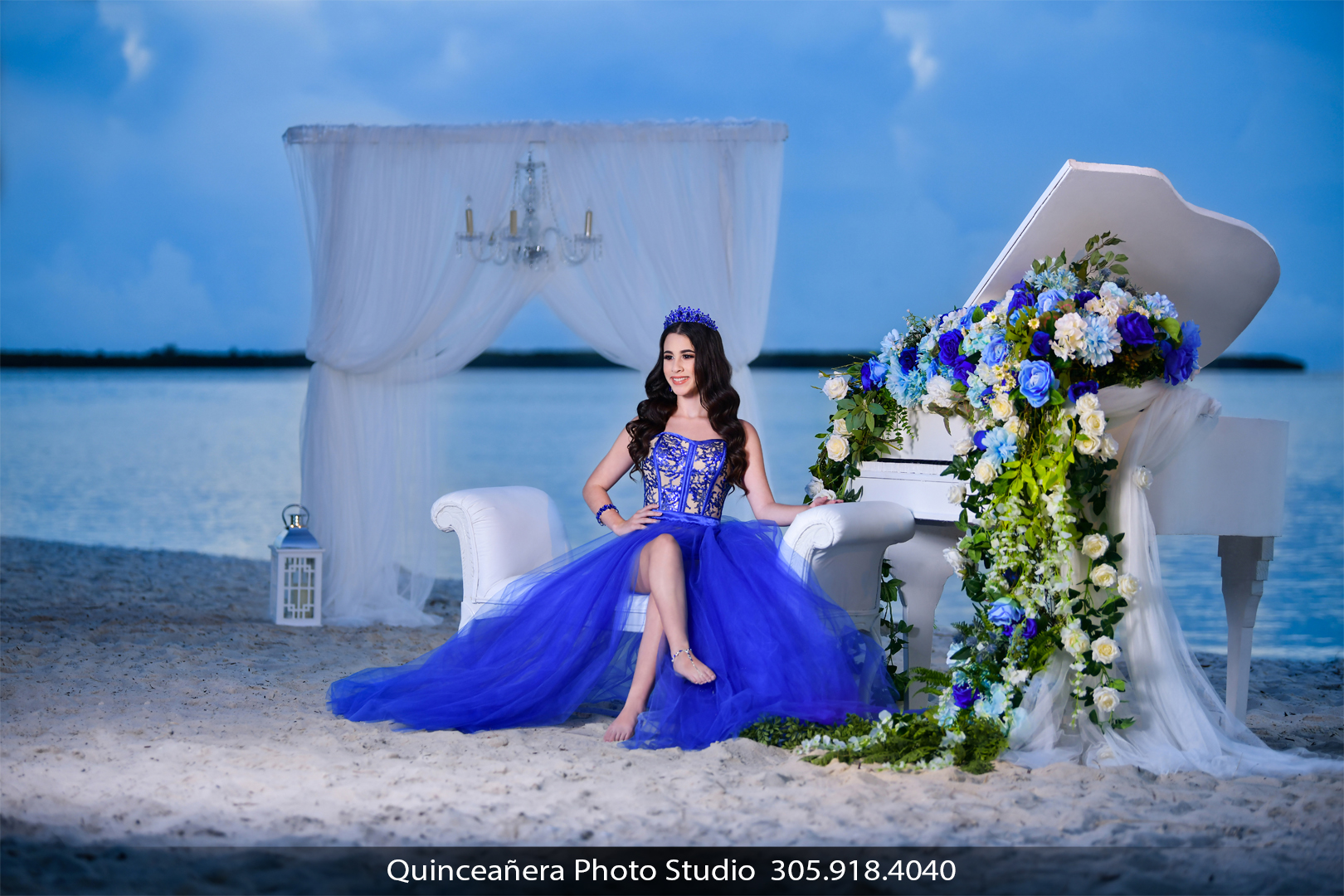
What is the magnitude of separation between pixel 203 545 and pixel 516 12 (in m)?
7.50

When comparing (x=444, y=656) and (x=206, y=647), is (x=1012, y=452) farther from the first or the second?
(x=206, y=647)

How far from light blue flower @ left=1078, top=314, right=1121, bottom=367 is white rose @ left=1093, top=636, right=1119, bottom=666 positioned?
0.67 m

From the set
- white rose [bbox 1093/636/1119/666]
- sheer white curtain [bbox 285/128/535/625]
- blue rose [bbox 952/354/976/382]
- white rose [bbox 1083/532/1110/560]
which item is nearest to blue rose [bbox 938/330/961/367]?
blue rose [bbox 952/354/976/382]

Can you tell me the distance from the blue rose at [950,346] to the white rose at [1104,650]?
2.69 feet

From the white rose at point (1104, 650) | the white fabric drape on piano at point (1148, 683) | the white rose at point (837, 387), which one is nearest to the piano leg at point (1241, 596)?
the white fabric drape on piano at point (1148, 683)

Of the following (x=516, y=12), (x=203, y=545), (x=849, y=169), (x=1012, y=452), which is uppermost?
(x=516, y=12)

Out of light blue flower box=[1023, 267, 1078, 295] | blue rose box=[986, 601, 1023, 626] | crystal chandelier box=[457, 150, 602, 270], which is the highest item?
crystal chandelier box=[457, 150, 602, 270]

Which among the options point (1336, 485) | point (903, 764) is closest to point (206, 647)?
point (903, 764)

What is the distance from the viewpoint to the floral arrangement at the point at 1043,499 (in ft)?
9.24

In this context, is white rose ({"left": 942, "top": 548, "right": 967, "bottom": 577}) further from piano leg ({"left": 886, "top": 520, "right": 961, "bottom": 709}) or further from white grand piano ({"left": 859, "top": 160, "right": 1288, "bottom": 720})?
piano leg ({"left": 886, "top": 520, "right": 961, "bottom": 709})

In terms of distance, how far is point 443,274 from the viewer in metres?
5.37

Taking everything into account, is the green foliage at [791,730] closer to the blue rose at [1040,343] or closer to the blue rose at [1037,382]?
the blue rose at [1037,382]

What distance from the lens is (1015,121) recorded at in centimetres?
1266

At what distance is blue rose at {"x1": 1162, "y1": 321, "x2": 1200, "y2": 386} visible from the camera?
Result: 2.94 m
